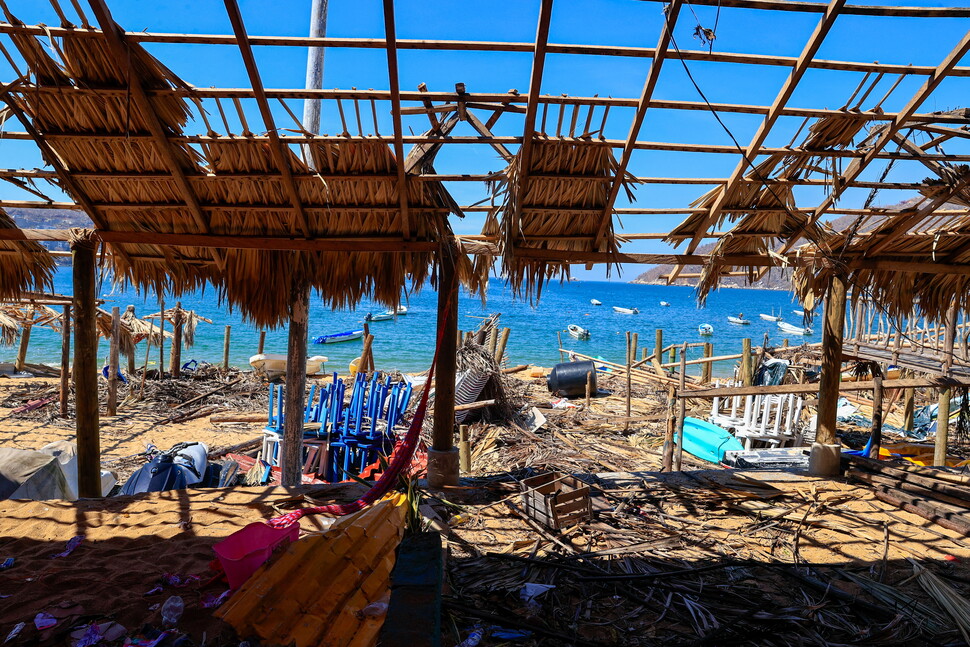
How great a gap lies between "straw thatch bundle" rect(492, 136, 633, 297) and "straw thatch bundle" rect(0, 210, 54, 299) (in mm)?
3777

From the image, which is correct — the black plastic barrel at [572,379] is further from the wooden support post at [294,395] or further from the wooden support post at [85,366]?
the wooden support post at [85,366]

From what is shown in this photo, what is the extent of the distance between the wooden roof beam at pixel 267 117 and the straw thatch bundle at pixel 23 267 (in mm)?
2460

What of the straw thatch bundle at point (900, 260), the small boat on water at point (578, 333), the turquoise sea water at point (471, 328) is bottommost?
the turquoise sea water at point (471, 328)

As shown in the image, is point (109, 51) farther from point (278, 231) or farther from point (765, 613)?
point (765, 613)

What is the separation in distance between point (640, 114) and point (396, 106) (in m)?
1.36

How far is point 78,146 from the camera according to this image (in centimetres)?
358

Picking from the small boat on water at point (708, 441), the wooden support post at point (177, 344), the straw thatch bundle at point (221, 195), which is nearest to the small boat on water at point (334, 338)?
the wooden support post at point (177, 344)

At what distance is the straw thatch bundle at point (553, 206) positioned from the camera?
11.5ft

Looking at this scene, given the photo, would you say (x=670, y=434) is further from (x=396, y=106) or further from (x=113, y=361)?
(x=113, y=361)

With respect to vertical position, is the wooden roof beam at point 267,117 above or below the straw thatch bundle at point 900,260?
above

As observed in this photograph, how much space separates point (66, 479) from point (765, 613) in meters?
6.02

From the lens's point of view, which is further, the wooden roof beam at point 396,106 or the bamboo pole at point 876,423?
the bamboo pole at point 876,423

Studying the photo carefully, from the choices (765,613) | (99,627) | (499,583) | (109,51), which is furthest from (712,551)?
(109,51)

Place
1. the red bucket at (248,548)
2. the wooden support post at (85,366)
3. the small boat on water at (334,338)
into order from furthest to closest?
the small boat on water at (334,338)
the wooden support post at (85,366)
the red bucket at (248,548)
